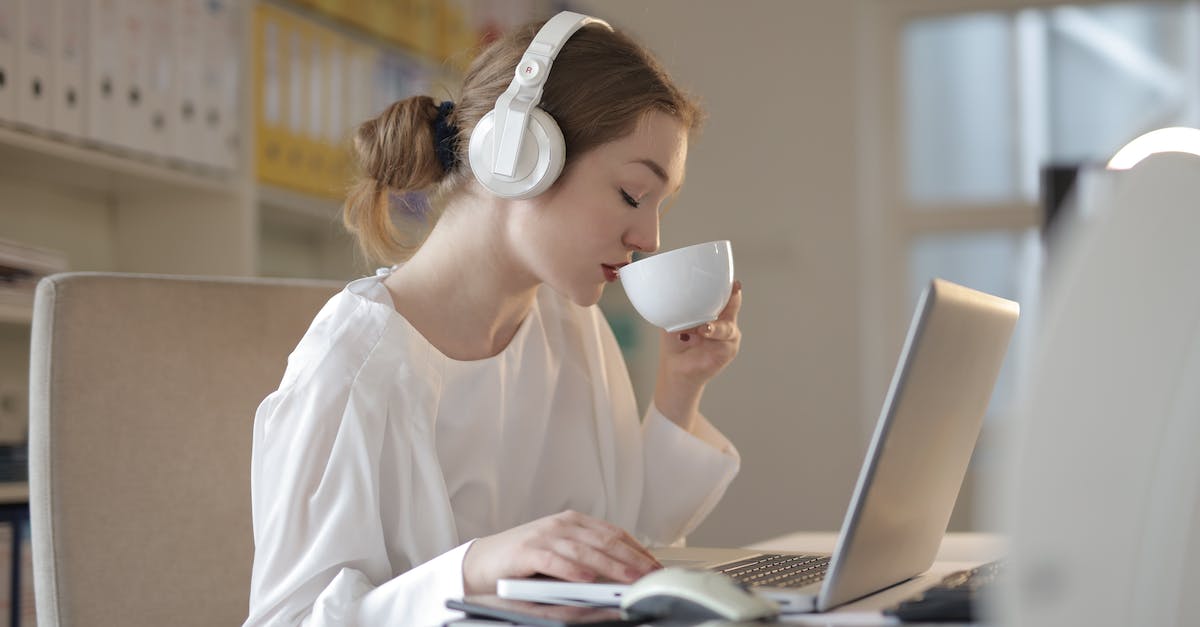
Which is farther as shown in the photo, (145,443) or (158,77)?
(158,77)

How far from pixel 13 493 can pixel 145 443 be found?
2.13 ft

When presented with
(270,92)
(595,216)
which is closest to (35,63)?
(270,92)

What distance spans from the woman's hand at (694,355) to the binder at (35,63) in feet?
3.53

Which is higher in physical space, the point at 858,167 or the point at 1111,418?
the point at 858,167

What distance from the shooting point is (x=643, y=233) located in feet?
4.04

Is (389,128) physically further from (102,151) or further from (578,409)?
(102,151)

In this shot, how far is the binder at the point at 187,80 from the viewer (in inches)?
83.3

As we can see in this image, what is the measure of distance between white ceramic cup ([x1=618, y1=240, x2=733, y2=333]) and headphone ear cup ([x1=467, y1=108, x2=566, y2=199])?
0.12m

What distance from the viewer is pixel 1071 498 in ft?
1.60

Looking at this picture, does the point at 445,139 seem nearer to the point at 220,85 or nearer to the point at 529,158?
the point at 529,158

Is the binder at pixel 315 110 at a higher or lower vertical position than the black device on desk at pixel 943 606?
higher

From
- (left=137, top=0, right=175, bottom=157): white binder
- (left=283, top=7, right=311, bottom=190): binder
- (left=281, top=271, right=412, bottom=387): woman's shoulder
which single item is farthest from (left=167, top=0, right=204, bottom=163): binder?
(left=281, top=271, right=412, bottom=387): woman's shoulder

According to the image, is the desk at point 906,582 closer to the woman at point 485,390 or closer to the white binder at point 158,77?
the woman at point 485,390

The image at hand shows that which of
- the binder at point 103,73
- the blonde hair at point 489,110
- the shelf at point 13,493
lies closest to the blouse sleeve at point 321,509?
the blonde hair at point 489,110
